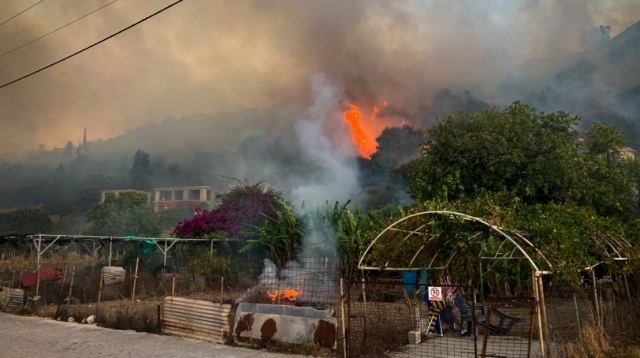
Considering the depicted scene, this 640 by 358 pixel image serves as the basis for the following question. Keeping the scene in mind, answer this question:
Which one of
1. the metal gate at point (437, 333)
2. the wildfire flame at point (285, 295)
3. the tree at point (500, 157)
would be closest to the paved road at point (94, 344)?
the metal gate at point (437, 333)

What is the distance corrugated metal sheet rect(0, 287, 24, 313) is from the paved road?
3198mm

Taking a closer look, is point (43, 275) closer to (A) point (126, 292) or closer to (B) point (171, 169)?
(A) point (126, 292)

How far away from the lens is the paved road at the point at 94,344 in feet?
28.5

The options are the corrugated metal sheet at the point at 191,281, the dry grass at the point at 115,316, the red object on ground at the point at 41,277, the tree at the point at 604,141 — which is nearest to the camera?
the dry grass at the point at 115,316

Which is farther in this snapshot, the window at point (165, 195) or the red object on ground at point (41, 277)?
the window at point (165, 195)

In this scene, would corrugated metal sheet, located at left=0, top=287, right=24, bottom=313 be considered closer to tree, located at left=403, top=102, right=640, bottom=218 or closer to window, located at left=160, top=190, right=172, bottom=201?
tree, located at left=403, top=102, right=640, bottom=218

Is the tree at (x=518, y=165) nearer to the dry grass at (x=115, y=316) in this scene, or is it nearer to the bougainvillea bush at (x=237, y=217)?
the bougainvillea bush at (x=237, y=217)

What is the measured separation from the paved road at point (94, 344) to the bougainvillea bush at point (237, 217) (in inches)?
453

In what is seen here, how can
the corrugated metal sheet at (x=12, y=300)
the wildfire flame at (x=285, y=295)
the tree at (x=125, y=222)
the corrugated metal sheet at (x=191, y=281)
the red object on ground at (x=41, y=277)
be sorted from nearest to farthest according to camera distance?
the wildfire flame at (x=285, y=295)
the corrugated metal sheet at (x=12, y=300)
the red object on ground at (x=41, y=277)
the corrugated metal sheet at (x=191, y=281)
the tree at (x=125, y=222)

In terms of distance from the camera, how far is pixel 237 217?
23.3 meters

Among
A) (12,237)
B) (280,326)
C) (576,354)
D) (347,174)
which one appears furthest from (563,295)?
(347,174)

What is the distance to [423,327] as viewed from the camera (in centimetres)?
1066

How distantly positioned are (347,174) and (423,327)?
5108cm

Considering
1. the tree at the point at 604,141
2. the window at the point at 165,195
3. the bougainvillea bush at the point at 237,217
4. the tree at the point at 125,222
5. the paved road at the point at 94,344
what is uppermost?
the window at the point at 165,195
